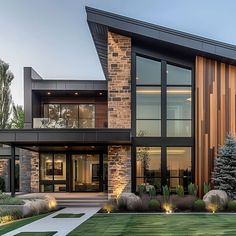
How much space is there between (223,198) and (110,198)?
530 centimetres

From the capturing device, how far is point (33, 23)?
84.5ft

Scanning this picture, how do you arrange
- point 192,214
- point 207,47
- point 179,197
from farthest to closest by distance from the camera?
1. point 207,47
2. point 179,197
3. point 192,214

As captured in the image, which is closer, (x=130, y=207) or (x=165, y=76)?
(x=130, y=207)

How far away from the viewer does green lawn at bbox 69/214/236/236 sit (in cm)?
990

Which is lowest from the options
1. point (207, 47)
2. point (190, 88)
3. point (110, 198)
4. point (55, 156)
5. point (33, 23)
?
point (110, 198)

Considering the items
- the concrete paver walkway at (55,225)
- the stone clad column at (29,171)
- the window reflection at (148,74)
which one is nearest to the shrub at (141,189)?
the concrete paver walkway at (55,225)

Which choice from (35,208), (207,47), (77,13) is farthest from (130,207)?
(77,13)

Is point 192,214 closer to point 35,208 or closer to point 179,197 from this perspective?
point 179,197

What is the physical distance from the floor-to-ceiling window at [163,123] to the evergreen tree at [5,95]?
20120mm

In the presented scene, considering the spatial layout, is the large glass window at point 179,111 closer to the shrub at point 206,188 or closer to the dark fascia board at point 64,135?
the shrub at point 206,188

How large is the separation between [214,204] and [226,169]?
→ 8.39ft

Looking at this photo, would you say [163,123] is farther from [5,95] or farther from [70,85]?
[5,95]

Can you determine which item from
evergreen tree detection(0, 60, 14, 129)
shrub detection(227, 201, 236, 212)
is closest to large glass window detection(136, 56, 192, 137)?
shrub detection(227, 201, 236, 212)

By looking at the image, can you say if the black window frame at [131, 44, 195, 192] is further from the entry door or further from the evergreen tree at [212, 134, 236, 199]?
the entry door
